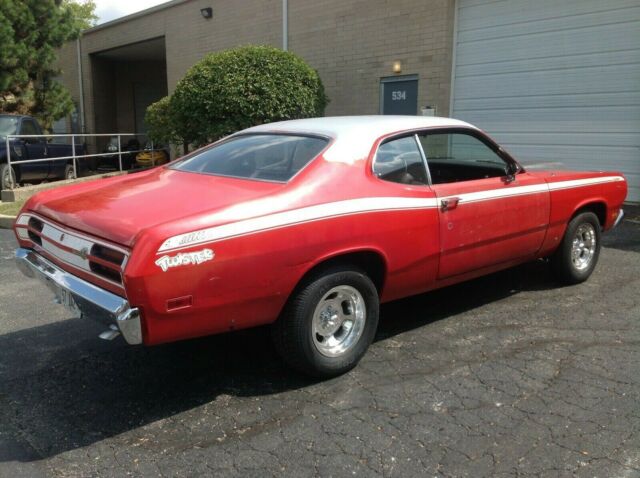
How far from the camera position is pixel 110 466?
270 cm

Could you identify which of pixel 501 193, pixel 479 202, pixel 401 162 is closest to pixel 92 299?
pixel 401 162

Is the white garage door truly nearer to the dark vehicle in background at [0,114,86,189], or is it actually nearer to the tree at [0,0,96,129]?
the dark vehicle in background at [0,114,86,189]

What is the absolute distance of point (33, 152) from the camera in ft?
42.3

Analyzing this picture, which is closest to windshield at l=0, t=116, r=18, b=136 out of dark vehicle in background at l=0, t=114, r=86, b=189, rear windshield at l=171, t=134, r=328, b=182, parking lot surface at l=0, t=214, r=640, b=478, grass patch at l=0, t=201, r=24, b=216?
dark vehicle in background at l=0, t=114, r=86, b=189

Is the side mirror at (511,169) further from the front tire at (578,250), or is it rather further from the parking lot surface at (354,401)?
the parking lot surface at (354,401)

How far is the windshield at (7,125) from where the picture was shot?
40.6 feet

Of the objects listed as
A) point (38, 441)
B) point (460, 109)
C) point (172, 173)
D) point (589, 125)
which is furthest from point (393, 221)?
point (460, 109)

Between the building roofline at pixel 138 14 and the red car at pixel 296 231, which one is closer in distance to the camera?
the red car at pixel 296 231

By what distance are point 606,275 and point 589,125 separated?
5.10 meters

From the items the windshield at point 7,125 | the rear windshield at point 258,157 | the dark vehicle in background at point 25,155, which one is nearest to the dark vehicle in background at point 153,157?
the dark vehicle in background at point 25,155

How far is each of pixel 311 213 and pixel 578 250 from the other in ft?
10.8

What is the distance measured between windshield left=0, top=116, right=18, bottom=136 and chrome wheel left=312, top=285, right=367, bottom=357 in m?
11.3

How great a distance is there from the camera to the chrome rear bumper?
9.02ft

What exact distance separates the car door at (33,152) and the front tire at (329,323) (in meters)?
11.1
